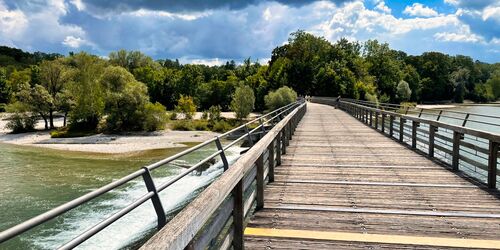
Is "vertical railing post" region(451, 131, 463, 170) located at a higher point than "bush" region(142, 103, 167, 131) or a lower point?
higher

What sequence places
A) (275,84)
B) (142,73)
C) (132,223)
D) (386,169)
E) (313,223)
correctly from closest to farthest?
1. (313,223)
2. (386,169)
3. (132,223)
4. (275,84)
5. (142,73)

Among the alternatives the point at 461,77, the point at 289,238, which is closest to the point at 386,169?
the point at 289,238

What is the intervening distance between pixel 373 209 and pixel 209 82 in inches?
4497

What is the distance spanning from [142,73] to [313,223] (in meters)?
111

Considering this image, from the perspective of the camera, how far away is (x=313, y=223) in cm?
548

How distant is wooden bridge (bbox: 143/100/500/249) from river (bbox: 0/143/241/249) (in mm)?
7531

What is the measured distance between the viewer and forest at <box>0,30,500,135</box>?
204ft

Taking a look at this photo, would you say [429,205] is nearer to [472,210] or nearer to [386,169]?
[472,210]

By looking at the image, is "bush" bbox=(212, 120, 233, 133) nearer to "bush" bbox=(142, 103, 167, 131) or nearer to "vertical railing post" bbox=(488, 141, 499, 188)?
"bush" bbox=(142, 103, 167, 131)

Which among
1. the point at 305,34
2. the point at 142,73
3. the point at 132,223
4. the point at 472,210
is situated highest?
the point at 305,34

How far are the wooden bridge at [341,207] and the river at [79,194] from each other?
7.53 m

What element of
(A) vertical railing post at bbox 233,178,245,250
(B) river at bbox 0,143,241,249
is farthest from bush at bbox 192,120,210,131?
(A) vertical railing post at bbox 233,178,245,250

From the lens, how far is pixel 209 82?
119 m

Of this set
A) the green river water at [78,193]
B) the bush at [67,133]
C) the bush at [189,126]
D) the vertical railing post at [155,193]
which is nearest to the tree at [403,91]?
the bush at [189,126]
